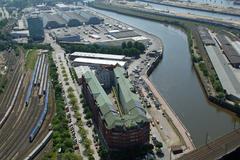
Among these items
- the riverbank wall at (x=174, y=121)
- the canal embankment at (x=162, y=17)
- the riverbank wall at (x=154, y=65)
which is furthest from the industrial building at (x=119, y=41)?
the riverbank wall at (x=174, y=121)

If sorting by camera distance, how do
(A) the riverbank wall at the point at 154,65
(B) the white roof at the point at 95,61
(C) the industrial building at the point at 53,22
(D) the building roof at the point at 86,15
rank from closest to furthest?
(A) the riverbank wall at the point at 154,65 < (B) the white roof at the point at 95,61 < (C) the industrial building at the point at 53,22 < (D) the building roof at the point at 86,15

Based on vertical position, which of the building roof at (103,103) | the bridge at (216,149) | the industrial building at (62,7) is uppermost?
the building roof at (103,103)

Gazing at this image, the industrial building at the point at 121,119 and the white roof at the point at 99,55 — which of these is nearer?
the industrial building at the point at 121,119

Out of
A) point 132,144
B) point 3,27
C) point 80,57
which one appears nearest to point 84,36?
point 80,57

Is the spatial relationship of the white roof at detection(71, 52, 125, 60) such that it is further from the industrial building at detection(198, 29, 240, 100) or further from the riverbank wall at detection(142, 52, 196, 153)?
the industrial building at detection(198, 29, 240, 100)

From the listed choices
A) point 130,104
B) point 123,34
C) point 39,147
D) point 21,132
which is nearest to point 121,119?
point 130,104

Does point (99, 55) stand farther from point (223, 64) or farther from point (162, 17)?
point (162, 17)

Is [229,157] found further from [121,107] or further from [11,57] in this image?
[11,57]

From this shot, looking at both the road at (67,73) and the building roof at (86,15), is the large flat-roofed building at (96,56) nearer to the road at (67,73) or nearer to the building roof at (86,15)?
the road at (67,73)
